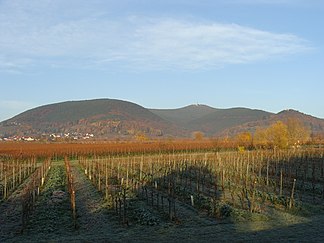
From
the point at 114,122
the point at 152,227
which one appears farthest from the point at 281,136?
the point at 114,122

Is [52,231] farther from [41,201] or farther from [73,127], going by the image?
[73,127]

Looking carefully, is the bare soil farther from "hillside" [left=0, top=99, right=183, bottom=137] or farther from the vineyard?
"hillside" [left=0, top=99, right=183, bottom=137]

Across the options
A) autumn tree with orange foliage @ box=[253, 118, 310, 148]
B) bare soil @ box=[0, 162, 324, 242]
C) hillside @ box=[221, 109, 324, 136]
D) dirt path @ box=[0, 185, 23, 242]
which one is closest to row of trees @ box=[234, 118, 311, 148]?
autumn tree with orange foliage @ box=[253, 118, 310, 148]

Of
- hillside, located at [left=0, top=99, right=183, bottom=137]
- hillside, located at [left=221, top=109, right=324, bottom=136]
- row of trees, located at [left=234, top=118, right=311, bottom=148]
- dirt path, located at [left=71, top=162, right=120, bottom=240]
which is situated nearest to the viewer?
dirt path, located at [left=71, top=162, right=120, bottom=240]

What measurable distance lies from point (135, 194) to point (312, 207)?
280 inches

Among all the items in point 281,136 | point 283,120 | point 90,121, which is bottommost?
point 281,136

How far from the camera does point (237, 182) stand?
21172 millimetres

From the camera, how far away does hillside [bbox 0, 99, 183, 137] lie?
161625 mm

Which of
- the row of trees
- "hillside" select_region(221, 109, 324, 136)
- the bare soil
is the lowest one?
the bare soil

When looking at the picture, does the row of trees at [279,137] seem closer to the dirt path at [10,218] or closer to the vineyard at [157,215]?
the vineyard at [157,215]

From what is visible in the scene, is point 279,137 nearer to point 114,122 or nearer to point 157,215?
point 157,215

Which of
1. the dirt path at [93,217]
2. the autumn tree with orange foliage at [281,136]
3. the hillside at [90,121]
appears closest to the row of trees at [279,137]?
the autumn tree with orange foliage at [281,136]

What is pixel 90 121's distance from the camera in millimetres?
167250

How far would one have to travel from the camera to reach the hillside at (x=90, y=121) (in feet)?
530
